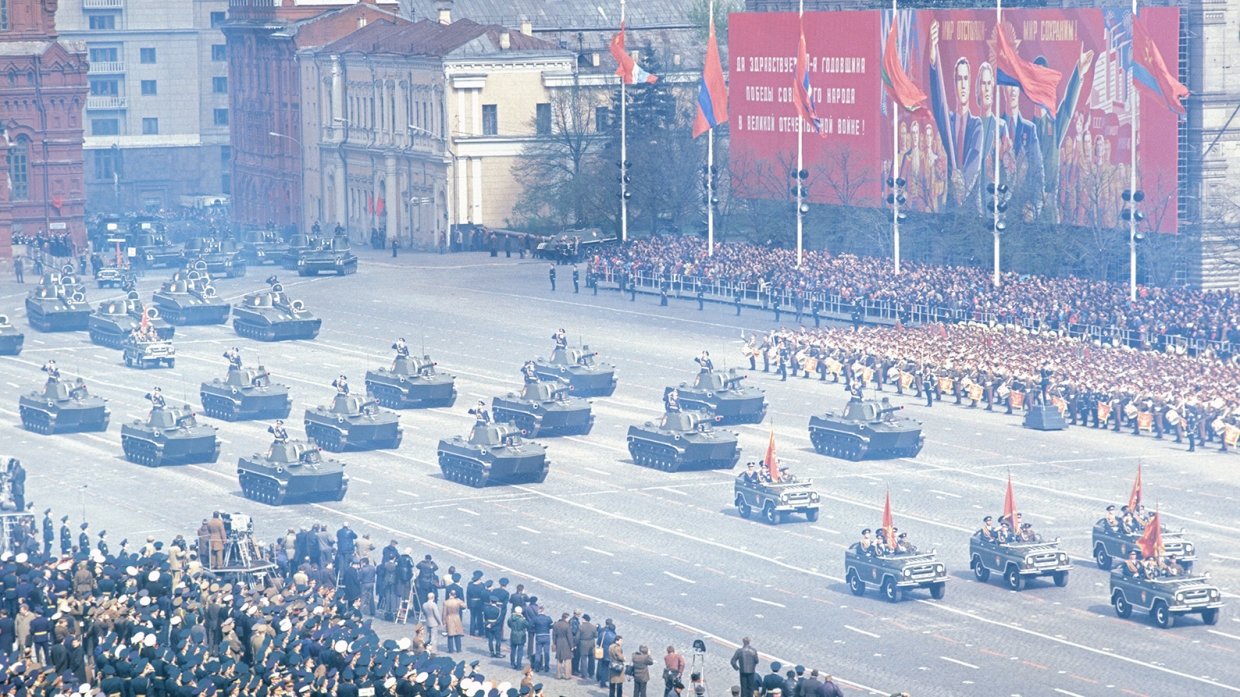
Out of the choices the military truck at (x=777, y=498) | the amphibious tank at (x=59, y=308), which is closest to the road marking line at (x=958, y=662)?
the military truck at (x=777, y=498)

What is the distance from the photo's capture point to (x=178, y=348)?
92000 millimetres

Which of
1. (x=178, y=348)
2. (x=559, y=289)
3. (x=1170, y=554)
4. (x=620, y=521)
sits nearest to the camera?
(x=1170, y=554)

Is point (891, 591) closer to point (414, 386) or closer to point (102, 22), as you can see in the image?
point (414, 386)

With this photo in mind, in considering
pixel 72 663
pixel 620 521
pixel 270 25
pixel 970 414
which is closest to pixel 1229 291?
pixel 970 414

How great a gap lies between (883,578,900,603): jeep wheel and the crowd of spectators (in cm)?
589

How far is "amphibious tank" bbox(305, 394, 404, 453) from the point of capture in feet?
228

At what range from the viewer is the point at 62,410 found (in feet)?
243

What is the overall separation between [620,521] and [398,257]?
66.6m

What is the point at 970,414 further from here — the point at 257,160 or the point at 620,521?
the point at 257,160

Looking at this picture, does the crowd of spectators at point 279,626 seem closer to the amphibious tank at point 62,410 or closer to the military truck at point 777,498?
the military truck at point 777,498

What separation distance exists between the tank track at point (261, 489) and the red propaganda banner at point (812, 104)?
44838 mm

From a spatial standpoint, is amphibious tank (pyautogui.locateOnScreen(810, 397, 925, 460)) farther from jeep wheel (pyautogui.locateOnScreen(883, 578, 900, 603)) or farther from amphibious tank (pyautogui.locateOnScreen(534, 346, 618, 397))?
jeep wheel (pyautogui.locateOnScreen(883, 578, 900, 603))

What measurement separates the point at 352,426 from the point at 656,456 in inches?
339

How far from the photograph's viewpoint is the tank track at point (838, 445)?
66.6 m
